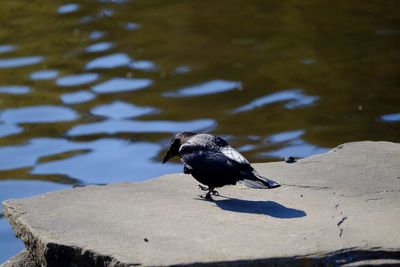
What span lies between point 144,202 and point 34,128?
3.17 m

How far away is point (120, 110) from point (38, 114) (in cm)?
64

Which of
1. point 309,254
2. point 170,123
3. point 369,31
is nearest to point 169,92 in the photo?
point 170,123

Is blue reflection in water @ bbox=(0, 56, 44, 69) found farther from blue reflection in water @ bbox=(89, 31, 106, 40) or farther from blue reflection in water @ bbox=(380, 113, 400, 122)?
blue reflection in water @ bbox=(380, 113, 400, 122)

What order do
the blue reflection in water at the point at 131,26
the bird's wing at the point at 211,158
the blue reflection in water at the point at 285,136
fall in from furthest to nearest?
the blue reflection in water at the point at 131,26 → the blue reflection in water at the point at 285,136 → the bird's wing at the point at 211,158

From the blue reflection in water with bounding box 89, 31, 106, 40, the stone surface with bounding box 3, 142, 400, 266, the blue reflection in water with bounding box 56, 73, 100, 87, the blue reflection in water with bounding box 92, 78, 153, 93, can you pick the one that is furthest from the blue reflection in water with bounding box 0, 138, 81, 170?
the blue reflection in water with bounding box 89, 31, 106, 40

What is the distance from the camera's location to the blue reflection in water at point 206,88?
827 cm

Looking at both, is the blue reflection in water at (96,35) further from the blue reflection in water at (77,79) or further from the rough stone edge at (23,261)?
the rough stone edge at (23,261)

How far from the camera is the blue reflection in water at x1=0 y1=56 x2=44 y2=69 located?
359 inches

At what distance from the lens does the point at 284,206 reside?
4699mm

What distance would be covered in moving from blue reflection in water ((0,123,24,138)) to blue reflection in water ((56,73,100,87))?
3.00 feet

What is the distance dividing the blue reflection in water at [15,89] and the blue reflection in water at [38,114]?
0.34 meters

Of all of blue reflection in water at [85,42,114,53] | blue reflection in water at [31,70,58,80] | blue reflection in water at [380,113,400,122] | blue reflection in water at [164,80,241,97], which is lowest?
blue reflection in water at [380,113,400,122]

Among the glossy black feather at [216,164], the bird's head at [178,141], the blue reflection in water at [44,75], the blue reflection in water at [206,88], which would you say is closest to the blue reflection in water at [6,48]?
the blue reflection in water at [44,75]

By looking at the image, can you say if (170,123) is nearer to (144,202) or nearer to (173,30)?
(173,30)
